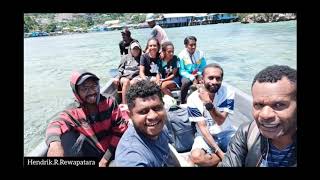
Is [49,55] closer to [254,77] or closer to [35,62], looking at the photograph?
[35,62]

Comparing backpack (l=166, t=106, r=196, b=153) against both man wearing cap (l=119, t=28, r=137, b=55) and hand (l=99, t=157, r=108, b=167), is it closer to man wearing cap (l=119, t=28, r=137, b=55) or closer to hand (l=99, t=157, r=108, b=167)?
hand (l=99, t=157, r=108, b=167)

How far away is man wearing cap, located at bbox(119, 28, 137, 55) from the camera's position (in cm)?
364

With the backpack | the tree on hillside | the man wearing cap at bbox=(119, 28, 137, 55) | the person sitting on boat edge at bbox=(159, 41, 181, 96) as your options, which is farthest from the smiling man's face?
the tree on hillside

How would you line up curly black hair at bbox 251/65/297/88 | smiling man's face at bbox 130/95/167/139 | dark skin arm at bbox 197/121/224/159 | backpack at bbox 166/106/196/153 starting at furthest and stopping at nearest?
1. backpack at bbox 166/106/196/153
2. dark skin arm at bbox 197/121/224/159
3. curly black hair at bbox 251/65/297/88
4. smiling man's face at bbox 130/95/167/139

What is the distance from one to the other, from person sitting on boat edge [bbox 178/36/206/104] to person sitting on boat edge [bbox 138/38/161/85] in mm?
224

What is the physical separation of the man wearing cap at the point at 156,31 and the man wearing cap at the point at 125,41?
0.21m

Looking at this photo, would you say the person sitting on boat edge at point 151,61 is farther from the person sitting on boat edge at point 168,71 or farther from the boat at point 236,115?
the boat at point 236,115

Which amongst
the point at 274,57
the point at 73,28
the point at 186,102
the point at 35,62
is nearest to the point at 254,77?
the point at 274,57

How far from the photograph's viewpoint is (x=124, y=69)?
3713mm

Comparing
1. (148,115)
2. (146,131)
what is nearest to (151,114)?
(148,115)

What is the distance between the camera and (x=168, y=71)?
3.63 metres
